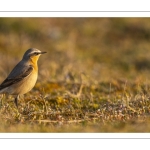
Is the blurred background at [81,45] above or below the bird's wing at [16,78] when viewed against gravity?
above

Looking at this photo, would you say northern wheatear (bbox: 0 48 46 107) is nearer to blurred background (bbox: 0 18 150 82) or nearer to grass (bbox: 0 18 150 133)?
grass (bbox: 0 18 150 133)

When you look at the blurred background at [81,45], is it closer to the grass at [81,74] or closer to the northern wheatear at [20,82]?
the grass at [81,74]

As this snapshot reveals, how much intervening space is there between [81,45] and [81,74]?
16.6 feet

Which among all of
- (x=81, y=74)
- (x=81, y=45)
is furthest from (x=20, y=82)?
(x=81, y=45)

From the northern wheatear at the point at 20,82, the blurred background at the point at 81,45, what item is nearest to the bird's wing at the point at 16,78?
the northern wheatear at the point at 20,82

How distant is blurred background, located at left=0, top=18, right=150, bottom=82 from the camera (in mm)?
12109

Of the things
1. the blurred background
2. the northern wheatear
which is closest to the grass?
the blurred background

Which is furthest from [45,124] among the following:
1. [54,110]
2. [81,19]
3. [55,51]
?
[81,19]

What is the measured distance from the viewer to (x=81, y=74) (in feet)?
Answer: 33.0

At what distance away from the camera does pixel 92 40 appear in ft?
51.3

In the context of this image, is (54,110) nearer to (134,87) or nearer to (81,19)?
(134,87)

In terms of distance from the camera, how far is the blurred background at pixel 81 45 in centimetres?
1211

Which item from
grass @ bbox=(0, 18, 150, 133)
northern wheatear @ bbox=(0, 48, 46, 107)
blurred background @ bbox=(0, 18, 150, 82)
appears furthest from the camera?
blurred background @ bbox=(0, 18, 150, 82)

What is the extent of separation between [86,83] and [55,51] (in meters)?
4.12
